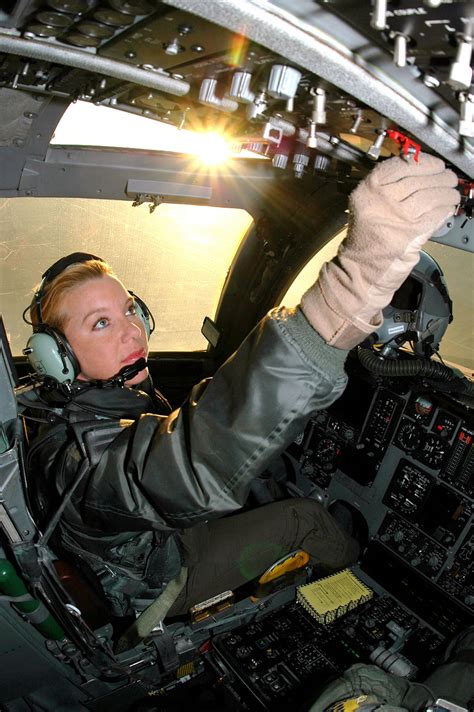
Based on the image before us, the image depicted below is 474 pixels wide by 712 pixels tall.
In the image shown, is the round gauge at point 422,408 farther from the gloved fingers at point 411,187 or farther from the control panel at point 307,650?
the gloved fingers at point 411,187

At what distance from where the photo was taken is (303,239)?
3.38 m

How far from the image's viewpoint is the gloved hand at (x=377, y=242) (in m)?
0.96

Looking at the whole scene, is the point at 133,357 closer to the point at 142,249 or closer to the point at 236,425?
the point at 236,425

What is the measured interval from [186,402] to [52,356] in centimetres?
66

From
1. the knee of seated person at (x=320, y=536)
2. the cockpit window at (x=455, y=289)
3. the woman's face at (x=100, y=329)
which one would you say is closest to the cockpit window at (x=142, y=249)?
the cockpit window at (x=455, y=289)

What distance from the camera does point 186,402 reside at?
4.07 ft

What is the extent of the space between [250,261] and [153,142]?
49.3 inches

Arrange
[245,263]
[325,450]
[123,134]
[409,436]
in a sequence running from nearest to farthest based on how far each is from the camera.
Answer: [123,134] < [409,436] < [325,450] < [245,263]

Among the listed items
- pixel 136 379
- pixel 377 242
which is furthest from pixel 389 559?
pixel 377 242

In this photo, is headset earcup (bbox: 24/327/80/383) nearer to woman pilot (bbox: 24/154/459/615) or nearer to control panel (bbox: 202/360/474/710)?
woman pilot (bbox: 24/154/459/615)

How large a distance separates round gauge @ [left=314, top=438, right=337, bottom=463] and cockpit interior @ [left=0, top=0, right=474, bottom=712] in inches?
0.4

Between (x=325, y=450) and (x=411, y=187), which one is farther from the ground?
(x=411, y=187)

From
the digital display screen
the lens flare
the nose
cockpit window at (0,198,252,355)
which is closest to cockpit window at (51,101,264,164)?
the lens flare

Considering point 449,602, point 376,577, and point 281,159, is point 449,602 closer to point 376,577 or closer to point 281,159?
point 376,577
